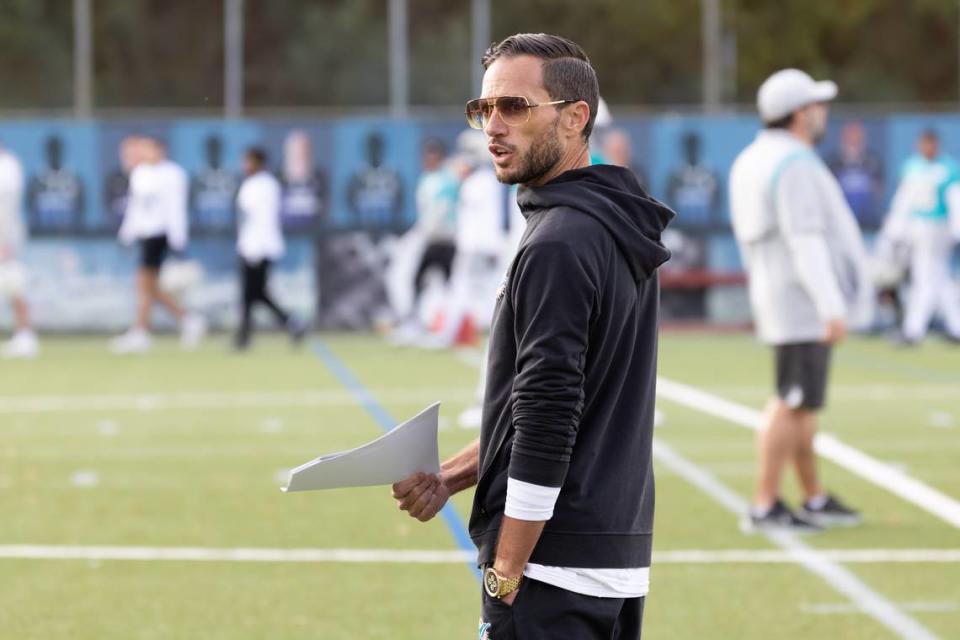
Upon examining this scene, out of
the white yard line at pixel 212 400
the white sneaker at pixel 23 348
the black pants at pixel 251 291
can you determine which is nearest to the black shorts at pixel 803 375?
the white yard line at pixel 212 400

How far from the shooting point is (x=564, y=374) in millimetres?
3322

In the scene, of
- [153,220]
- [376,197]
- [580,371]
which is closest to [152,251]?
[153,220]

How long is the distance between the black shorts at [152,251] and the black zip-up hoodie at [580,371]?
1708 cm

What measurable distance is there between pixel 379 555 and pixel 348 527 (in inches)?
27.7

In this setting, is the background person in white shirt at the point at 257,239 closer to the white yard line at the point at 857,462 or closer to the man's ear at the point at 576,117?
the white yard line at the point at 857,462

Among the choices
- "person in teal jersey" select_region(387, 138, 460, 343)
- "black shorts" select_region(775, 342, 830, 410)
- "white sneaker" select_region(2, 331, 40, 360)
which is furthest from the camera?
"person in teal jersey" select_region(387, 138, 460, 343)

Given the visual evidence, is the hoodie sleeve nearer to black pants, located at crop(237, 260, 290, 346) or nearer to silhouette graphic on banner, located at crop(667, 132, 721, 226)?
black pants, located at crop(237, 260, 290, 346)

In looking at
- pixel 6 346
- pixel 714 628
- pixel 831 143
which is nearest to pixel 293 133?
pixel 6 346

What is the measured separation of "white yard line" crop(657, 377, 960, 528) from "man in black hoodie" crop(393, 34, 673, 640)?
5132 mm

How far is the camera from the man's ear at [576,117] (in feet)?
11.7

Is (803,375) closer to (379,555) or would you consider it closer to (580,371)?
(379,555)

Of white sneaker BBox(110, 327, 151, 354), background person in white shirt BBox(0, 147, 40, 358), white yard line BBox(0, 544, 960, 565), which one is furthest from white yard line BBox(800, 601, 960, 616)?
white sneaker BBox(110, 327, 151, 354)

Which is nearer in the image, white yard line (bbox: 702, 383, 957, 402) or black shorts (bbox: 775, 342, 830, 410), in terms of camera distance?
black shorts (bbox: 775, 342, 830, 410)

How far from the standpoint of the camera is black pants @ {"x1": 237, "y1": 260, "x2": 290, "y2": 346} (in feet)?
65.0
